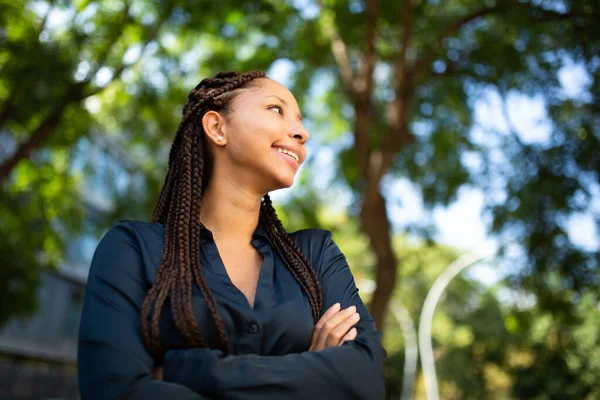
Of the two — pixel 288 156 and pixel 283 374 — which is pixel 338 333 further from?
pixel 288 156

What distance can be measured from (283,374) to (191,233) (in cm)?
61

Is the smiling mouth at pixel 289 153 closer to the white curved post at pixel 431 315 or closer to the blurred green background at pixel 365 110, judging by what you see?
the blurred green background at pixel 365 110

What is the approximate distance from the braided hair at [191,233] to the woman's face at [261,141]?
0.08 metres

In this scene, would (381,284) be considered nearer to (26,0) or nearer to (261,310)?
(26,0)

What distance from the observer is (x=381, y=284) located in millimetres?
10992

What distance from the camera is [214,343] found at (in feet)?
6.61

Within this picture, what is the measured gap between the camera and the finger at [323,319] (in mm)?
2162

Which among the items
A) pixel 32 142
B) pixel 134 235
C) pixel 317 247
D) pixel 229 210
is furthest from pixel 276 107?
pixel 32 142

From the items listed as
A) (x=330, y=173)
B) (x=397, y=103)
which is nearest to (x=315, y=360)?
(x=397, y=103)

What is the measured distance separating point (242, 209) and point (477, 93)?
10.1m

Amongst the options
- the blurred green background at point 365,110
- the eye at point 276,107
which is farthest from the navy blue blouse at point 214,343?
the blurred green background at point 365,110

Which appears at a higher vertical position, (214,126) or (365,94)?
(365,94)

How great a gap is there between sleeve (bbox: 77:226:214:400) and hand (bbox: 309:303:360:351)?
45cm

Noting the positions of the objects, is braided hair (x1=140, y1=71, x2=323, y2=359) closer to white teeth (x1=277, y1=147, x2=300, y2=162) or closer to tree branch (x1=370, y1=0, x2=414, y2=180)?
white teeth (x1=277, y1=147, x2=300, y2=162)
